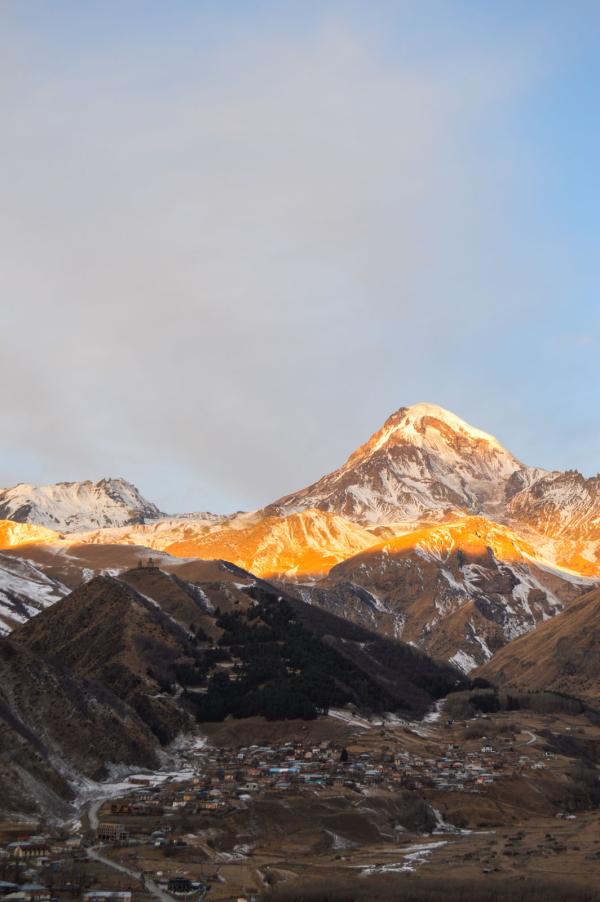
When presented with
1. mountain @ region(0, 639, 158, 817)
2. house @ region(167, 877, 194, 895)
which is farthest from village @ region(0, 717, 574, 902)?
mountain @ region(0, 639, 158, 817)

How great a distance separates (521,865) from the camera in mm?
131000

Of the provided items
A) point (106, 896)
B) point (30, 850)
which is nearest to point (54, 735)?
point (30, 850)

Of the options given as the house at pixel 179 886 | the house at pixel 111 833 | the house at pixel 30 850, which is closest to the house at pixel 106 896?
the house at pixel 179 886

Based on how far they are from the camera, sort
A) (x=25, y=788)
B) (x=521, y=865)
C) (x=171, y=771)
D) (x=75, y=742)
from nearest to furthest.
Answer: (x=521, y=865) < (x=25, y=788) < (x=75, y=742) < (x=171, y=771)

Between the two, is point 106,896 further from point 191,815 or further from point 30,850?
point 191,815

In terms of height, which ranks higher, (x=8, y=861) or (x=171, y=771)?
(x=171, y=771)

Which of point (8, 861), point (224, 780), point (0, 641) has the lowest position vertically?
point (8, 861)


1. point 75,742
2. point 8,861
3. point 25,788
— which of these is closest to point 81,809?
point 25,788

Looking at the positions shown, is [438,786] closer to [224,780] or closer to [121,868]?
[224,780]

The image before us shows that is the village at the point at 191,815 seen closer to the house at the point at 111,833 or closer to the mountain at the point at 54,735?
the house at the point at 111,833

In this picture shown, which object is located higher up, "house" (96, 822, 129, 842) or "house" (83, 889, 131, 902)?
"house" (96, 822, 129, 842)

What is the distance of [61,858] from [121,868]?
6.72m

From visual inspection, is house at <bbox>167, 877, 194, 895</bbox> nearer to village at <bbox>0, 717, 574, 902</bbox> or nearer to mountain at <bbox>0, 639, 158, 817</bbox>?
village at <bbox>0, 717, 574, 902</bbox>

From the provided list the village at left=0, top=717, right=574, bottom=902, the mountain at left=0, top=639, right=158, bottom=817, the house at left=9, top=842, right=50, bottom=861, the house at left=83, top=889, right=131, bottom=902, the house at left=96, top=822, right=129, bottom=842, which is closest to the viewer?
the house at left=83, top=889, right=131, bottom=902
